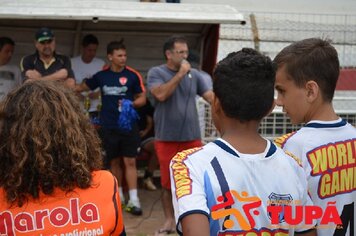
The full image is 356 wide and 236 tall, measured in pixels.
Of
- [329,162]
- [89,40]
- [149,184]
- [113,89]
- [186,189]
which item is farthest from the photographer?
[149,184]

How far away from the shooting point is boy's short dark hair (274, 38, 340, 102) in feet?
8.83

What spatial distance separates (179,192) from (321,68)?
101 cm

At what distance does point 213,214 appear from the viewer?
209 centimetres

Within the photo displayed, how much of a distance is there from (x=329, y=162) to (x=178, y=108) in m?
3.90

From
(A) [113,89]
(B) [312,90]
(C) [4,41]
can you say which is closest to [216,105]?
(B) [312,90]

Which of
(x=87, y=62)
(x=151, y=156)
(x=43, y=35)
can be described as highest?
(x=43, y=35)

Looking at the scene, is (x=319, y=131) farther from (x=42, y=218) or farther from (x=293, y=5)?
(x=293, y=5)

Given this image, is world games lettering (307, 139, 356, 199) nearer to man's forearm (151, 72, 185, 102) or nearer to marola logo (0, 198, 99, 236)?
marola logo (0, 198, 99, 236)

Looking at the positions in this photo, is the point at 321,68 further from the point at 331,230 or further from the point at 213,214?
the point at 213,214

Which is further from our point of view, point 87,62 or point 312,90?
point 87,62

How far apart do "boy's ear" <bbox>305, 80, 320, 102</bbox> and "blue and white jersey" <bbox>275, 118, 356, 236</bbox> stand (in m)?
0.11

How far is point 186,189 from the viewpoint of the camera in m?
2.05

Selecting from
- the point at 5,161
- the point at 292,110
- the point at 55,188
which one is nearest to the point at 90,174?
the point at 55,188

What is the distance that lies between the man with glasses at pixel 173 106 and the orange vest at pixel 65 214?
13.2ft
